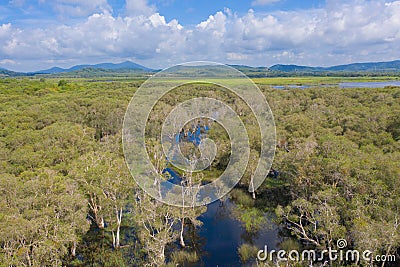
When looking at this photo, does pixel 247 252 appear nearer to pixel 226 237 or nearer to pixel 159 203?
pixel 226 237

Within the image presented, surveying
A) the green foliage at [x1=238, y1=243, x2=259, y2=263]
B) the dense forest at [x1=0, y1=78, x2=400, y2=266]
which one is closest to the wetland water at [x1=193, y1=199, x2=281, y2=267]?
the green foliage at [x1=238, y1=243, x2=259, y2=263]

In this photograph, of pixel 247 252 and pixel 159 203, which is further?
pixel 159 203

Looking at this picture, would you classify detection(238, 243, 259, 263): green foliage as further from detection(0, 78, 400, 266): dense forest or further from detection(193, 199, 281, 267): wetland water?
detection(193, 199, 281, 267): wetland water

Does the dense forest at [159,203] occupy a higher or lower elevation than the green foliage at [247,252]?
higher

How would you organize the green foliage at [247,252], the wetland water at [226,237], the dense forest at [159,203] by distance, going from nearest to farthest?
the dense forest at [159,203], the green foliage at [247,252], the wetland water at [226,237]

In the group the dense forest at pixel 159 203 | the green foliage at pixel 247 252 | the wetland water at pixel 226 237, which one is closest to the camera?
the dense forest at pixel 159 203

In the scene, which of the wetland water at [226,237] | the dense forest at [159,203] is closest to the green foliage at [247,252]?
the dense forest at [159,203]

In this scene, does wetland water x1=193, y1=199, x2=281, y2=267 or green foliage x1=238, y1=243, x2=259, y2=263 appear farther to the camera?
wetland water x1=193, y1=199, x2=281, y2=267

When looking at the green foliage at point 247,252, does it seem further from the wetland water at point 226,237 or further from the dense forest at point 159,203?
the wetland water at point 226,237

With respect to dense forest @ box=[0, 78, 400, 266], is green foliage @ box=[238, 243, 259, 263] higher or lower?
lower

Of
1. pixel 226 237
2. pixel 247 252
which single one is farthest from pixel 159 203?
pixel 247 252

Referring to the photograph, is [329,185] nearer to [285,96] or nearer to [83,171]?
[83,171]
